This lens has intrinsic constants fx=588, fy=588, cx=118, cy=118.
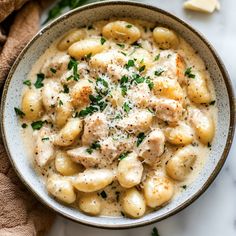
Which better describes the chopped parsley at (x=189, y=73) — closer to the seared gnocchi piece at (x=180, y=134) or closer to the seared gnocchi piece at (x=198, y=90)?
the seared gnocchi piece at (x=198, y=90)

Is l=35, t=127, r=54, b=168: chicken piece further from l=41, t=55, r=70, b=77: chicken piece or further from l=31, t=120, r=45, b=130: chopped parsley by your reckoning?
l=41, t=55, r=70, b=77: chicken piece

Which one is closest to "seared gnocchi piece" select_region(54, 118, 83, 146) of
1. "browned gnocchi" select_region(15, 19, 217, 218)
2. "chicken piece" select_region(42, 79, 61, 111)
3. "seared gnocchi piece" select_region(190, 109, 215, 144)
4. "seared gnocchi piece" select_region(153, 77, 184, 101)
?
"browned gnocchi" select_region(15, 19, 217, 218)

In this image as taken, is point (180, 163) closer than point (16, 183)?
Yes

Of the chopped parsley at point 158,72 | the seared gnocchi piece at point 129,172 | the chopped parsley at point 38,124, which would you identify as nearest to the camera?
the seared gnocchi piece at point 129,172

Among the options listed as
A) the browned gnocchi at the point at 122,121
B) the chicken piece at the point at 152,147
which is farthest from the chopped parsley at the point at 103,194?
the chicken piece at the point at 152,147

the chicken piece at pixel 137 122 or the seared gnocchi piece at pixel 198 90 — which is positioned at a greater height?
the seared gnocchi piece at pixel 198 90

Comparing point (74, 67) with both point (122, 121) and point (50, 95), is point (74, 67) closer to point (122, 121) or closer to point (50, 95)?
point (50, 95)

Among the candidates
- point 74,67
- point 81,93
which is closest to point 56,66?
point 74,67

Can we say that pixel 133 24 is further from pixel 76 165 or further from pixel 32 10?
pixel 76 165
